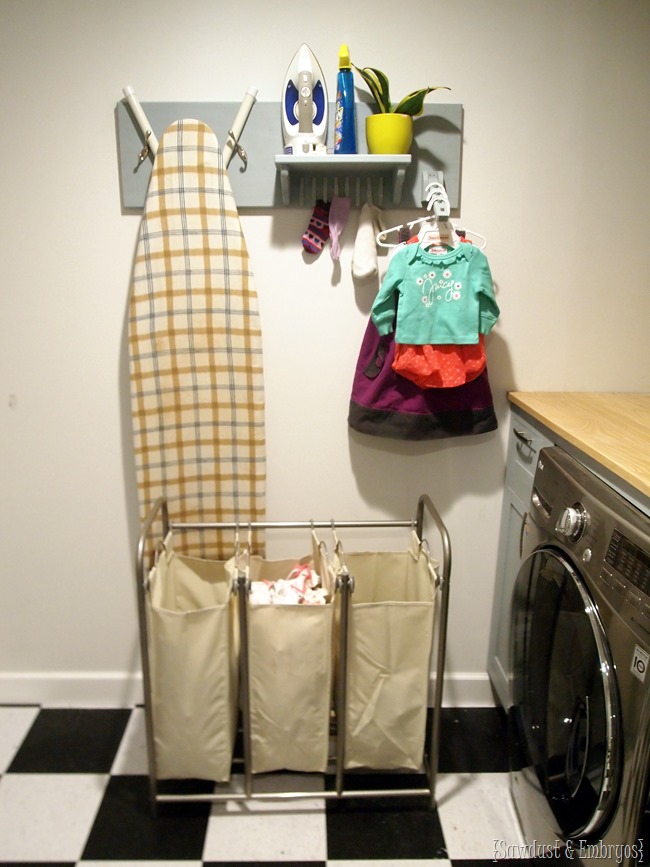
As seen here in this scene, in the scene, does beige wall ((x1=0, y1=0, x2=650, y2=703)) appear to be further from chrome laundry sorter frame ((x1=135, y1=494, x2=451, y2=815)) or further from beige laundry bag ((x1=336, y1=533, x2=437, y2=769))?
beige laundry bag ((x1=336, y1=533, x2=437, y2=769))

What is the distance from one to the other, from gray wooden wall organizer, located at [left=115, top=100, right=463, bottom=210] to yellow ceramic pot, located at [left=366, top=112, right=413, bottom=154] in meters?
0.04

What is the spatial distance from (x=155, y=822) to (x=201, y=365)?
110 cm

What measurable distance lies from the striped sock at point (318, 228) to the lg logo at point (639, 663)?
44.2 inches

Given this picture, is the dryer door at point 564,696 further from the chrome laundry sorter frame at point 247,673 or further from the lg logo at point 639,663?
the chrome laundry sorter frame at point 247,673

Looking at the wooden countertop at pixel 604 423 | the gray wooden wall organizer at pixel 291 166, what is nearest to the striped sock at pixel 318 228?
the gray wooden wall organizer at pixel 291 166

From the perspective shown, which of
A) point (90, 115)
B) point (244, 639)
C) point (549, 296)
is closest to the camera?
point (244, 639)

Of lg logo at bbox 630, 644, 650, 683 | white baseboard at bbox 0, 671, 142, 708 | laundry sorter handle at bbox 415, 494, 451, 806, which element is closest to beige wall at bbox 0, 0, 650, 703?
white baseboard at bbox 0, 671, 142, 708

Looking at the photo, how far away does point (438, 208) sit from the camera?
1.45m

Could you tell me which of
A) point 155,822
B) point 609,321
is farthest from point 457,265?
point 155,822

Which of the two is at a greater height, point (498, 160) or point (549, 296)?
point (498, 160)

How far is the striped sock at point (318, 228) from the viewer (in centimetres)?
153

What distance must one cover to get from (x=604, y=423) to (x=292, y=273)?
833 millimetres

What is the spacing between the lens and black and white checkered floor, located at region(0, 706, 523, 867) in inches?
53.9

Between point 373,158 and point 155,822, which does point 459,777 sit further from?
point 373,158
